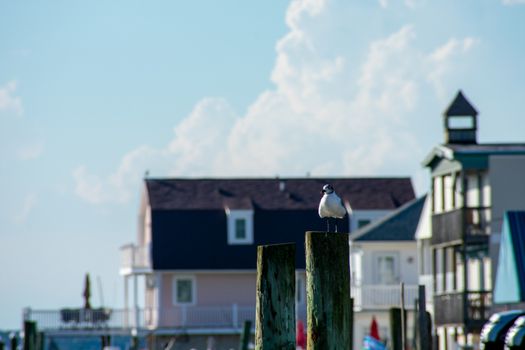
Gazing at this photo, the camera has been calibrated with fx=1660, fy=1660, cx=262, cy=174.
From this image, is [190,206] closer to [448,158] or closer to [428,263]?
[428,263]

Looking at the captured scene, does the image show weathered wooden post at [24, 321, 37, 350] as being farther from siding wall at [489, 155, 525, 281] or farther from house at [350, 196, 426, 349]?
house at [350, 196, 426, 349]

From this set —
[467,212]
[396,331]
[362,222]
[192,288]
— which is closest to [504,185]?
[467,212]

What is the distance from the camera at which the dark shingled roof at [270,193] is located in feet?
266

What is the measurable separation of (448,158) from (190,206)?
78.9 ft

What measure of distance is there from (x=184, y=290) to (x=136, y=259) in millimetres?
3305

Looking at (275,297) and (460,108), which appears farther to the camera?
(460,108)

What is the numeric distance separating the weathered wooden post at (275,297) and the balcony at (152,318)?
5307 centimetres

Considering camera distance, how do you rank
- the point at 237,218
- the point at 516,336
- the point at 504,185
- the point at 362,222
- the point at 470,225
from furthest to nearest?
the point at 237,218
the point at 362,222
the point at 470,225
the point at 504,185
the point at 516,336

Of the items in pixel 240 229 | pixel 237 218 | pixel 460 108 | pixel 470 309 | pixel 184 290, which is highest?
pixel 460 108

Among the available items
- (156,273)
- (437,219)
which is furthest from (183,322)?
(437,219)

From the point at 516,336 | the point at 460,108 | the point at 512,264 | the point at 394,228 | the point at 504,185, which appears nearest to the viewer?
the point at 516,336

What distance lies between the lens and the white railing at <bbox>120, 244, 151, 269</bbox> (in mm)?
81213

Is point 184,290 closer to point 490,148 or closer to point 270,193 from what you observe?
point 270,193

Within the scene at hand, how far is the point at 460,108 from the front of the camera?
62.8 meters
